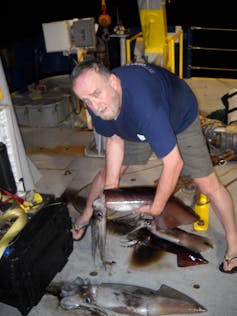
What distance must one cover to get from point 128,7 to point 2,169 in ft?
35.1

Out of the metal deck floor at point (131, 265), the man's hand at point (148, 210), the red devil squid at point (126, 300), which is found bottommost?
the metal deck floor at point (131, 265)

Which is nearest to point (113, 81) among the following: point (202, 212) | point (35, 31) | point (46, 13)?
point (202, 212)

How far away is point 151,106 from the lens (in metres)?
1.95

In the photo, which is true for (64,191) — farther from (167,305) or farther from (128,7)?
(128,7)

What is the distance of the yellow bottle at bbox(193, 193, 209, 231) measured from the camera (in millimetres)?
2975

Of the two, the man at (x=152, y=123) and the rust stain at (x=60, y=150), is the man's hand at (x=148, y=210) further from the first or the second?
the rust stain at (x=60, y=150)

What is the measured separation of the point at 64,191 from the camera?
3.90 m

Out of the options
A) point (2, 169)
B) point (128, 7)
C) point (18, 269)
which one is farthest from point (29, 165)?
point (128, 7)

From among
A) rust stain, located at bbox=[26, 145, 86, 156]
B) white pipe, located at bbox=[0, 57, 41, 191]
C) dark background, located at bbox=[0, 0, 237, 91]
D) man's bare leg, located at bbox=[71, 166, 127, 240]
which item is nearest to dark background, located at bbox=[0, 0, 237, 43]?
dark background, located at bbox=[0, 0, 237, 91]

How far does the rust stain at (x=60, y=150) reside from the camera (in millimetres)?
4815

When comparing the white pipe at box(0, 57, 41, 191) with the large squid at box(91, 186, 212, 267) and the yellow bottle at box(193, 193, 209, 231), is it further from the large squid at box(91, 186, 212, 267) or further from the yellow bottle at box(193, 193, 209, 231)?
the yellow bottle at box(193, 193, 209, 231)

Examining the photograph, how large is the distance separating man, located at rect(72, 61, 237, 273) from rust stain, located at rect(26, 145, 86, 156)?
6.56 feet

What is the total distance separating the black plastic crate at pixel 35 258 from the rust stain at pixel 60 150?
7.10 ft

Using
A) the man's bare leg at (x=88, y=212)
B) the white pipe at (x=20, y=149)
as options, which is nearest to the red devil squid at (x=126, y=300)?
the man's bare leg at (x=88, y=212)
